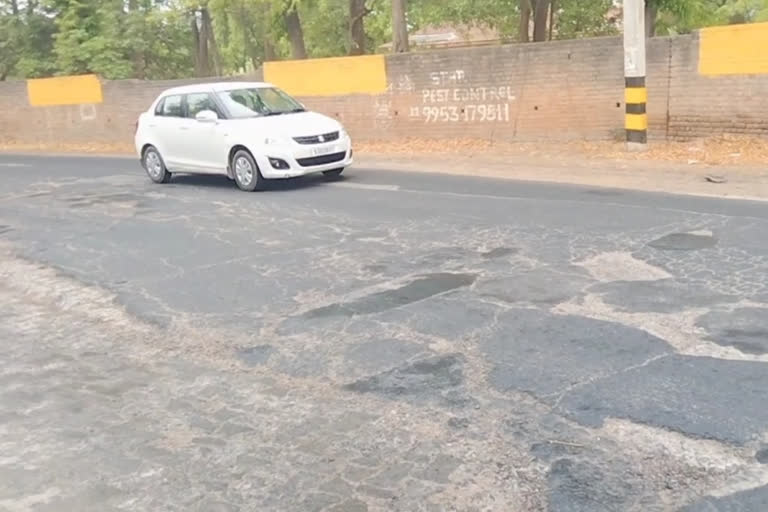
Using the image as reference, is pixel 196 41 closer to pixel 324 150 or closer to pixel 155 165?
pixel 155 165

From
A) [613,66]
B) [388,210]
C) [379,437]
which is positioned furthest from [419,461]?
[613,66]

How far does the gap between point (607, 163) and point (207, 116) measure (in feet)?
22.1

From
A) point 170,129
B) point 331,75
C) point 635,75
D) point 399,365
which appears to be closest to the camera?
point 399,365

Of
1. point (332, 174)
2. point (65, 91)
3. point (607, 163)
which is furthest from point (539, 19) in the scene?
point (65, 91)

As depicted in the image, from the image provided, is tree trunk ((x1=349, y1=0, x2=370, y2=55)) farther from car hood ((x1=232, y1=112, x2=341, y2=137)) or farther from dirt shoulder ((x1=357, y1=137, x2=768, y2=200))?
car hood ((x1=232, y1=112, x2=341, y2=137))

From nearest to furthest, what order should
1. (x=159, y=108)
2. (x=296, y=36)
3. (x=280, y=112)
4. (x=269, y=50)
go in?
(x=280, y=112), (x=159, y=108), (x=296, y=36), (x=269, y=50)

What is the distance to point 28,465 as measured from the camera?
4.16 m

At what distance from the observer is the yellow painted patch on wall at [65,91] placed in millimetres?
26938

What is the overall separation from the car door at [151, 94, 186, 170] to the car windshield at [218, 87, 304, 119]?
1.13 meters

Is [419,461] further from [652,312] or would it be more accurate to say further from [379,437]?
[652,312]

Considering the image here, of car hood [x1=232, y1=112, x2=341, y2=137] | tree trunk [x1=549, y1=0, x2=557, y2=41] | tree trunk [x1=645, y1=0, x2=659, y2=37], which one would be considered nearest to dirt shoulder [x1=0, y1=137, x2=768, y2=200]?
car hood [x1=232, y1=112, x2=341, y2=137]

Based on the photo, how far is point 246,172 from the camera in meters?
13.1

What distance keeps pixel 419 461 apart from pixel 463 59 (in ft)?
49.8

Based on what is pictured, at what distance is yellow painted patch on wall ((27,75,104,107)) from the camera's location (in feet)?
88.4
